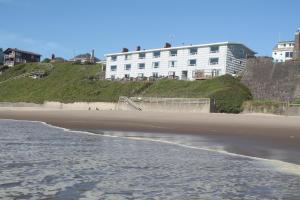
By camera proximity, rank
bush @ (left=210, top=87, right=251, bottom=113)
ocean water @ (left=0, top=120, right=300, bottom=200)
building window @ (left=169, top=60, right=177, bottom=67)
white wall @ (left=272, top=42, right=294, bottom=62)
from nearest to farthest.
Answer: ocean water @ (left=0, top=120, right=300, bottom=200)
bush @ (left=210, top=87, right=251, bottom=113)
building window @ (left=169, top=60, right=177, bottom=67)
white wall @ (left=272, top=42, right=294, bottom=62)

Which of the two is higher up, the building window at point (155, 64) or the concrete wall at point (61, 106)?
the building window at point (155, 64)

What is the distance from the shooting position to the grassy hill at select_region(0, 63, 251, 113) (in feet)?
159

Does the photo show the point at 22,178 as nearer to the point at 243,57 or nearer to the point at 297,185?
the point at 297,185

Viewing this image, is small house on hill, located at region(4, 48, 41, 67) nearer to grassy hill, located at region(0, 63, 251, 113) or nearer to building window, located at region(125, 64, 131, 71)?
grassy hill, located at region(0, 63, 251, 113)

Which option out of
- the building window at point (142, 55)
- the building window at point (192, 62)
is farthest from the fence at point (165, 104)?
the building window at point (142, 55)

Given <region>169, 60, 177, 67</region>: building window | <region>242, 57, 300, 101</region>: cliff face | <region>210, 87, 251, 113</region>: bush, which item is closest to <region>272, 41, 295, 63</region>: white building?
<region>169, 60, 177, 67</region>: building window

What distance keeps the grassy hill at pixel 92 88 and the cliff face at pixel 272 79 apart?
1.67 m

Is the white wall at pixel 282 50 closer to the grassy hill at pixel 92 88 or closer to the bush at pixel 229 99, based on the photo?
the grassy hill at pixel 92 88

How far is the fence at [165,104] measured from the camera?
151 ft

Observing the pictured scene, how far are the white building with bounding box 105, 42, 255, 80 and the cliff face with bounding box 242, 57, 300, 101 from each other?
7935 millimetres

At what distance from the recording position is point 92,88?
70.4 metres

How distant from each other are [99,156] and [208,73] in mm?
53821

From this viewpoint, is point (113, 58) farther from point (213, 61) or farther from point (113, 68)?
point (213, 61)

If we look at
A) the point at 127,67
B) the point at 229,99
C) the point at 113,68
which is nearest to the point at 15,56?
the point at 113,68
